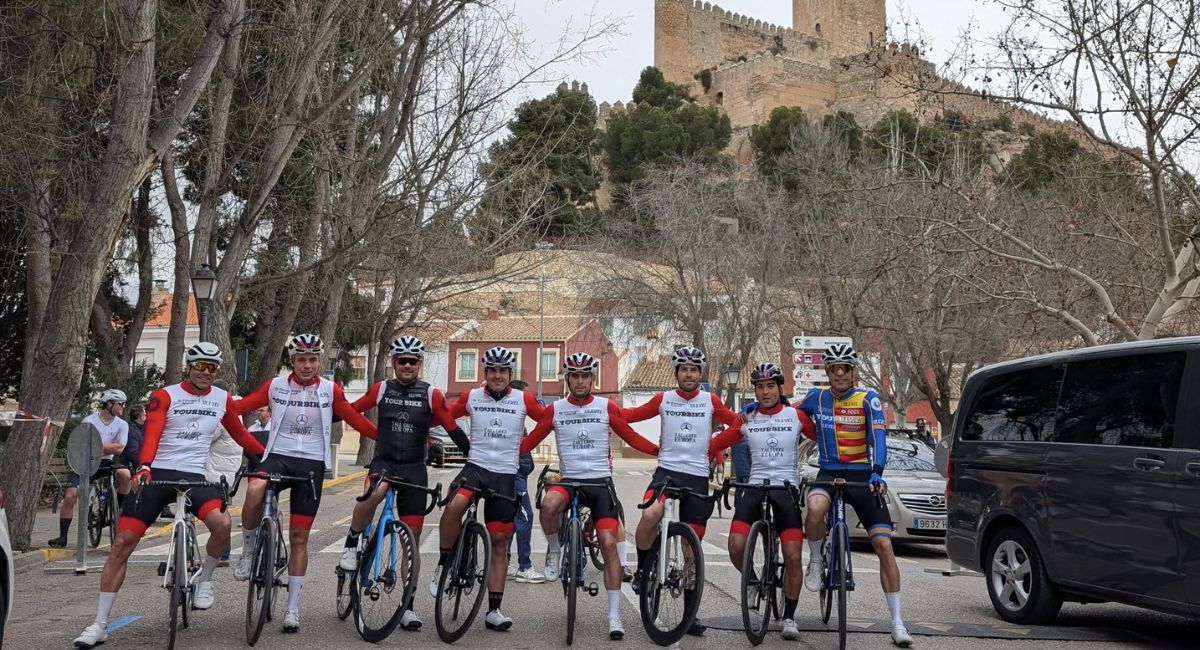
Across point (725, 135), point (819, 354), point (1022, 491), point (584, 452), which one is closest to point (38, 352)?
point (584, 452)

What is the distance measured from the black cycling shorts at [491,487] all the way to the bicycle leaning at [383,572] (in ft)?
0.79

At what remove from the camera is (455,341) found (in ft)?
215

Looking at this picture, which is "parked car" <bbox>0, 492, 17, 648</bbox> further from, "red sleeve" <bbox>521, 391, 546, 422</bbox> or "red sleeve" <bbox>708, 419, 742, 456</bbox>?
"red sleeve" <bbox>708, 419, 742, 456</bbox>

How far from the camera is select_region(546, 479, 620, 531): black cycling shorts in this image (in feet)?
28.6

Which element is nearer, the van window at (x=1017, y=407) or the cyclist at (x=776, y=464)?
the cyclist at (x=776, y=464)

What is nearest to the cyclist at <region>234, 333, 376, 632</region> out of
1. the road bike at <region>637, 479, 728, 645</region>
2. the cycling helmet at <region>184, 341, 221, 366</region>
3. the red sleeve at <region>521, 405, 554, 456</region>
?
the cycling helmet at <region>184, 341, 221, 366</region>

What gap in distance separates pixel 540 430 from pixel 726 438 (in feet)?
4.41

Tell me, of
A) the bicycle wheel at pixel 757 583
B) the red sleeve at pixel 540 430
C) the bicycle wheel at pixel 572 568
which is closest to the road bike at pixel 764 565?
the bicycle wheel at pixel 757 583

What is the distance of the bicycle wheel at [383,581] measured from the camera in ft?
27.1

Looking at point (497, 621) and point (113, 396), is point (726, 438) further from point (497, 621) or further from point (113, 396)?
point (113, 396)

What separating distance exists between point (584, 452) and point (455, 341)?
5726 centimetres

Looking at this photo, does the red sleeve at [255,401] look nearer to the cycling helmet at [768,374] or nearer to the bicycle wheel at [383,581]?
the bicycle wheel at [383,581]

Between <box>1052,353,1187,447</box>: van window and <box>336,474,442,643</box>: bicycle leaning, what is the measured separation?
4444 millimetres

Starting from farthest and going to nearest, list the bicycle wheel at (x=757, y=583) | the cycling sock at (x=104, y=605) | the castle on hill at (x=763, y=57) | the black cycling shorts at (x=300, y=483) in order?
the castle on hill at (x=763, y=57)
the black cycling shorts at (x=300, y=483)
the bicycle wheel at (x=757, y=583)
the cycling sock at (x=104, y=605)
